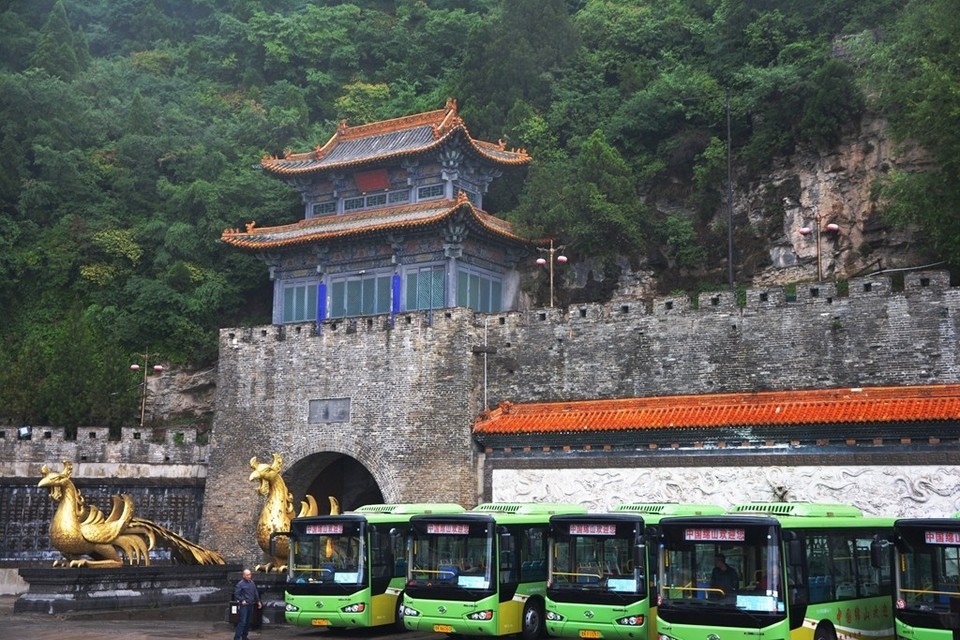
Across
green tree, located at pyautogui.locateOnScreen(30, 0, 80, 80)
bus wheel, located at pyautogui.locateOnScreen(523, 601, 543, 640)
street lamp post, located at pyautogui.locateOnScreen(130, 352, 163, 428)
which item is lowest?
bus wheel, located at pyautogui.locateOnScreen(523, 601, 543, 640)

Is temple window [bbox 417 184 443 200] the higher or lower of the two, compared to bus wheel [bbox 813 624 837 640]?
higher

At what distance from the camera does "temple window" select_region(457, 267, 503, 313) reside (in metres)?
29.6

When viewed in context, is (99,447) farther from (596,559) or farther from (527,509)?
(596,559)

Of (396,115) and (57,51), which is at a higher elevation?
(57,51)

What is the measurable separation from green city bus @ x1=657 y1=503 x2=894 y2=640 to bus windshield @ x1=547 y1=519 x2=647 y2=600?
3.13ft

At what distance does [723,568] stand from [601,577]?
1.98 m

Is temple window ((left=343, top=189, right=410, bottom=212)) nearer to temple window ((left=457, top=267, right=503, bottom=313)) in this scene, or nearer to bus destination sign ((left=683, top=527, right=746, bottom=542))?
temple window ((left=457, top=267, right=503, bottom=313))

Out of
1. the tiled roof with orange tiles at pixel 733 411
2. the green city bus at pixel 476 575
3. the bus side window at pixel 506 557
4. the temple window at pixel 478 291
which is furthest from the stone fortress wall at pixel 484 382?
the bus side window at pixel 506 557

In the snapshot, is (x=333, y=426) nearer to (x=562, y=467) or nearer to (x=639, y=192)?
(x=562, y=467)

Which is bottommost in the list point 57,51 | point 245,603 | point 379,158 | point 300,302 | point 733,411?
point 245,603

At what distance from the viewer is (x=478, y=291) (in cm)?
3011

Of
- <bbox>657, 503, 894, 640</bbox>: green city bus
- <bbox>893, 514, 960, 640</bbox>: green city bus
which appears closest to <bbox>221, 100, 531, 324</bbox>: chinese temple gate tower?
<bbox>657, 503, 894, 640</bbox>: green city bus

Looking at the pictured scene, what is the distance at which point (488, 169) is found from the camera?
32.4 m

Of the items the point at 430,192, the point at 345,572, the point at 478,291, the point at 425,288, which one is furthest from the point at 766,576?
the point at 430,192
